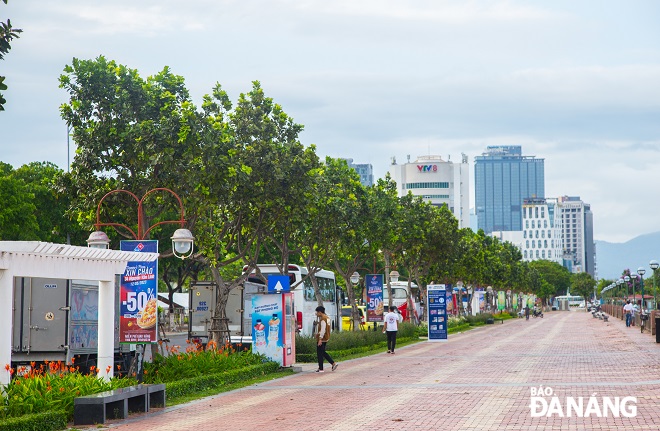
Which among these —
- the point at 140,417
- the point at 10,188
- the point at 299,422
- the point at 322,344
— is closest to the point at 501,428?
the point at 299,422

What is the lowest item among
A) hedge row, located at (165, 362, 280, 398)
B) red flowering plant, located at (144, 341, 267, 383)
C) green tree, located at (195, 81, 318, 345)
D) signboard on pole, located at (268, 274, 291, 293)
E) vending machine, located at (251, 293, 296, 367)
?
hedge row, located at (165, 362, 280, 398)

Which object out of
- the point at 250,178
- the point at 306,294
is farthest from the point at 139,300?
the point at 306,294

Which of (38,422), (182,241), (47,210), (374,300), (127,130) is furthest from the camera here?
(47,210)

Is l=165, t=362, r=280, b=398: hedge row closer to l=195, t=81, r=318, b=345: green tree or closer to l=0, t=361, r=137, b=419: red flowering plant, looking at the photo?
l=0, t=361, r=137, b=419: red flowering plant

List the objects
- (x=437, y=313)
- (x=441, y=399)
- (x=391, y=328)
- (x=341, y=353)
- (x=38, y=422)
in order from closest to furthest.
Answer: (x=38, y=422)
(x=441, y=399)
(x=341, y=353)
(x=391, y=328)
(x=437, y=313)

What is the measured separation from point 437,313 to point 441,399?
87.1ft

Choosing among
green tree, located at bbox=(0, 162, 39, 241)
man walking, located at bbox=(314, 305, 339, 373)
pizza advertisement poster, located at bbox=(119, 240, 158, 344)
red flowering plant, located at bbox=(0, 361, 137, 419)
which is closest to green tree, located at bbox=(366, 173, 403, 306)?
man walking, located at bbox=(314, 305, 339, 373)

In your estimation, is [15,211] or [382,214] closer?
[382,214]

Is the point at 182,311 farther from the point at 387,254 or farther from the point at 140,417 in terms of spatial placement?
the point at 140,417

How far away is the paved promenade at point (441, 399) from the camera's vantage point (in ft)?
48.4

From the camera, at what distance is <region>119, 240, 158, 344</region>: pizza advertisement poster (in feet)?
60.6

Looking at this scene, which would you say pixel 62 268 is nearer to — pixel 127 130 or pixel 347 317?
pixel 127 130

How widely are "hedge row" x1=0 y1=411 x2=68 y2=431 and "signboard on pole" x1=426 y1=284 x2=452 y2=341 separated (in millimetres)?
30505

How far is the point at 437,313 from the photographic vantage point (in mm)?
44375
